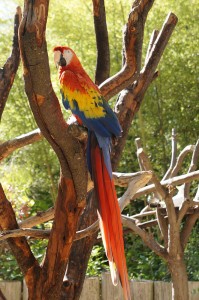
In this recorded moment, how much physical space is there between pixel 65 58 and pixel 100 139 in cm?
28

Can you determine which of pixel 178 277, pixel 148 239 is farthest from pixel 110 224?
pixel 178 277

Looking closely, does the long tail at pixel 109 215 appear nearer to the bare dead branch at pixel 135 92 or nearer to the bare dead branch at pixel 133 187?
the bare dead branch at pixel 133 187

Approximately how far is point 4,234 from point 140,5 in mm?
810

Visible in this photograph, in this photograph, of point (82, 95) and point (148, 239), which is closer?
point (82, 95)

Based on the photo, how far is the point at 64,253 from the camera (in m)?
1.56

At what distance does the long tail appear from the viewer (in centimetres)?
136

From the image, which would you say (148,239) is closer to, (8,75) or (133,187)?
(133,187)

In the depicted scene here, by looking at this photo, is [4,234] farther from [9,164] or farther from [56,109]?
[9,164]

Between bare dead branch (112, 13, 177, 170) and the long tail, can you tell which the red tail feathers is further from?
bare dead branch (112, 13, 177, 170)

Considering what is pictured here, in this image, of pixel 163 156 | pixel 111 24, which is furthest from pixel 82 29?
pixel 163 156

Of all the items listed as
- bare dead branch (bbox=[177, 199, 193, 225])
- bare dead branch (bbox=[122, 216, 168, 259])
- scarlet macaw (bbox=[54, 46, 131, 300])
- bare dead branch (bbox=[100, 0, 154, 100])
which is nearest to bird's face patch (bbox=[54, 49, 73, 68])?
scarlet macaw (bbox=[54, 46, 131, 300])

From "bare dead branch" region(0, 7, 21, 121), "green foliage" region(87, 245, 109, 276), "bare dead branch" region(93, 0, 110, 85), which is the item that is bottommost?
"green foliage" region(87, 245, 109, 276)

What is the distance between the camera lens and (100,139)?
146cm

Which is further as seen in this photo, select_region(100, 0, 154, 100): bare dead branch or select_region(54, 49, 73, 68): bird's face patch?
select_region(100, 0, 154, 100): bare dead branch
